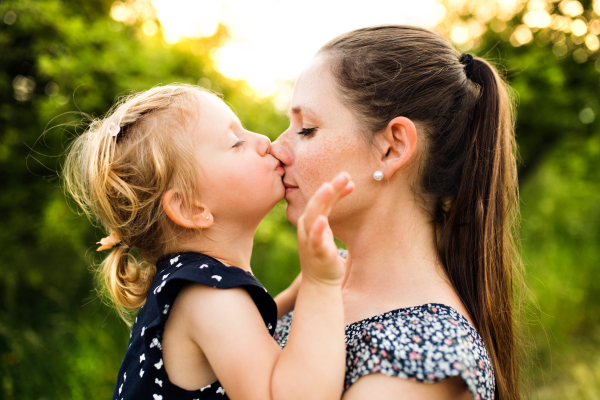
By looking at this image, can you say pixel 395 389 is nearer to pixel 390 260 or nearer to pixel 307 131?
pixel 390 260

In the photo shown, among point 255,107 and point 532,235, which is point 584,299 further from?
point 255,107

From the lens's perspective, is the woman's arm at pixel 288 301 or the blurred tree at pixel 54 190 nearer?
the woman's arm at pixel 288 301

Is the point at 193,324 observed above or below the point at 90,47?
below

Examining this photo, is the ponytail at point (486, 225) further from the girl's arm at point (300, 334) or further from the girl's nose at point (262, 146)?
the girl's nose at point (262, 146)

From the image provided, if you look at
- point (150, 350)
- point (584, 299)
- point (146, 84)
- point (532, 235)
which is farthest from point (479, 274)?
point (532, 235)

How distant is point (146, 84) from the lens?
12.2 ft

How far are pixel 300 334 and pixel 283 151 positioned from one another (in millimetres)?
869

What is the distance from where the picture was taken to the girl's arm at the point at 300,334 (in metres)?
1.29

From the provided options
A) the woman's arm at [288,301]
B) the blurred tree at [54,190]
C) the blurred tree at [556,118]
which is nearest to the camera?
the woman's arm at [288,301]

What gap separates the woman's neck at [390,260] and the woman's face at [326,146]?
13 centimetres

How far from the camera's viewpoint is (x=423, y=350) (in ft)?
4.42

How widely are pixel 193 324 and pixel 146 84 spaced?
2.78 metres

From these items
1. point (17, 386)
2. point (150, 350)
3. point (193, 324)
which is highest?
point (193, 324)

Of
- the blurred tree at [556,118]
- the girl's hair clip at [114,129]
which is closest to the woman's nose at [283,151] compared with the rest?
the girl's hair clip at [114,129]
